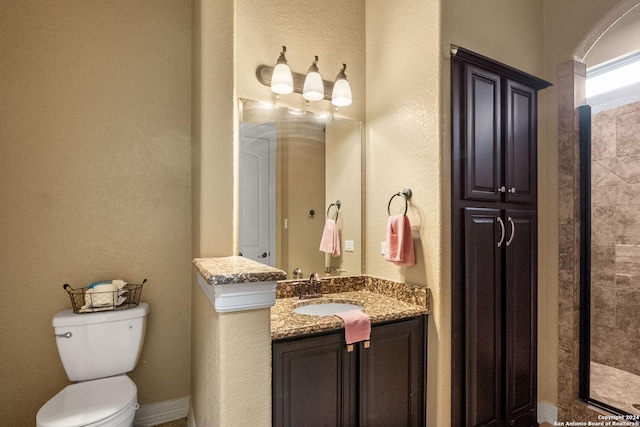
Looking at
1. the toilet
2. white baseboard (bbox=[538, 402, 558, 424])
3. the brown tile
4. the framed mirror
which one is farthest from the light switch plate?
the brown tile

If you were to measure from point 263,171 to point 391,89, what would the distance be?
0.99 metres

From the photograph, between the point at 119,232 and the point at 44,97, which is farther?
the point at 119,232

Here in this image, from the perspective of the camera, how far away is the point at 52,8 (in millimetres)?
1836

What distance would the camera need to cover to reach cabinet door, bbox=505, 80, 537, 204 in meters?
1.99

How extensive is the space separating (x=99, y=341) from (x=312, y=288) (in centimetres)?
121

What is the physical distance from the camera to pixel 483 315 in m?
1.85

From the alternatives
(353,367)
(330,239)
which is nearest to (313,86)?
(330,239)

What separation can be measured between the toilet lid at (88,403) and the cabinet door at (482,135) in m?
2.05

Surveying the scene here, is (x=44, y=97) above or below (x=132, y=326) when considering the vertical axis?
above

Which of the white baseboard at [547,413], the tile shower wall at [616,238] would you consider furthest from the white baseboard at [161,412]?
the tile shower wall at [616,238]

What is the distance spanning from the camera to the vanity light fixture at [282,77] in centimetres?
192

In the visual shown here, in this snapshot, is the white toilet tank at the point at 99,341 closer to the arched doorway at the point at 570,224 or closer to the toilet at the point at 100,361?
the toilet at the point at 100,361

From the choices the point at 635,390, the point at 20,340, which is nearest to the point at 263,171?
the point at 20,340

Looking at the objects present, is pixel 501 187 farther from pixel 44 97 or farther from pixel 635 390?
pixel 44 97
